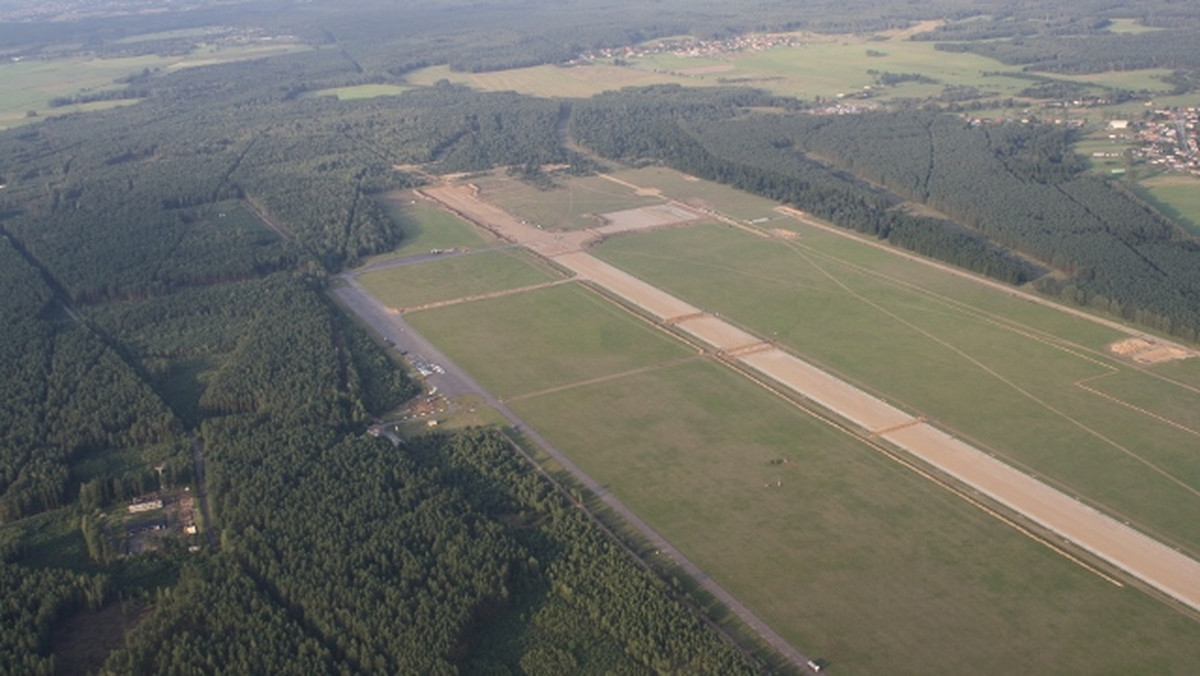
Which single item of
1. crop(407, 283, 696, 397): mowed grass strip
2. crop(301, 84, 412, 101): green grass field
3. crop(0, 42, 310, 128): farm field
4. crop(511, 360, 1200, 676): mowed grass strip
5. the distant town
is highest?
crop(511, 360, 1200, 676): mowed grass strip

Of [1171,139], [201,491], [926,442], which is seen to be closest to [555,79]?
[1171,139]

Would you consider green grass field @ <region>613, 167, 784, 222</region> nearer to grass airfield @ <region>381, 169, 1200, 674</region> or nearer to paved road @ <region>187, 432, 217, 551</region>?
grass airfield @ <region>381, 169, 1200, 674</region>

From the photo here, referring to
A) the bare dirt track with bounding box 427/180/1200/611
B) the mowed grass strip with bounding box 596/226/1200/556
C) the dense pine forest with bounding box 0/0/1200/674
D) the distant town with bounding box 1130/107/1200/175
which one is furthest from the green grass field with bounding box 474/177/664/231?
the distant town with bounding box 1130/107/1200/175

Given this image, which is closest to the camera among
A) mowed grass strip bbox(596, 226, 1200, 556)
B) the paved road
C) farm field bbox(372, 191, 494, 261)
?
the paved road

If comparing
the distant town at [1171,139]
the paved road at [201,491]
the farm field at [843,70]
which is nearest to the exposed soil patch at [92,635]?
the paved road at [201,491]

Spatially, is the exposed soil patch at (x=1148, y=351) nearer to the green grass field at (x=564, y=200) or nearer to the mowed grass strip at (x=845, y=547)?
the mowed grass strip at (x=845, y=547)

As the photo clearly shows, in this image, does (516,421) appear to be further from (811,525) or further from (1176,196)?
(1176,196)
